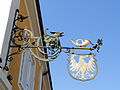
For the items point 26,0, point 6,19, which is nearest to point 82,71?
point 6,19

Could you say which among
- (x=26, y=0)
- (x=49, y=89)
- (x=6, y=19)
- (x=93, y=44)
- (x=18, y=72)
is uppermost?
(x=26, y=0)

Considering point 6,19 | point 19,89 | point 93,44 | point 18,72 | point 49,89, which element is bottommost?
point 49,89

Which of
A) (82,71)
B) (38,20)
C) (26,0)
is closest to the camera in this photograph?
(82,71)

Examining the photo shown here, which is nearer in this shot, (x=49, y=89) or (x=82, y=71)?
(x=82, y=71)

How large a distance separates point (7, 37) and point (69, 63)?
1110 millimetres

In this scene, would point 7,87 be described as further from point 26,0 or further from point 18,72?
point 26,0

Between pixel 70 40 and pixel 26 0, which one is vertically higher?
pixel 26 0

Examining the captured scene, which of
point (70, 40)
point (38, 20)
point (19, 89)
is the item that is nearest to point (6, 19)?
point (70, 40)

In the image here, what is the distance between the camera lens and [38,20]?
7.17 m

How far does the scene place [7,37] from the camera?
4.18 meters

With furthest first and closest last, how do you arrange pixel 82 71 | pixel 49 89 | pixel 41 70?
pixel 49 89 < pixel 41 70 < pixel 82 71

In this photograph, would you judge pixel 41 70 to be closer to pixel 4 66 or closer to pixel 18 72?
pixel 18 72

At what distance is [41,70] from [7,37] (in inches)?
208

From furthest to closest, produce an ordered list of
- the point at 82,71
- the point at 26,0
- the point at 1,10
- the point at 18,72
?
1. the point at 26,0
2. the point at 18,72
3. the point at 1,10
4. the point at 82,71
